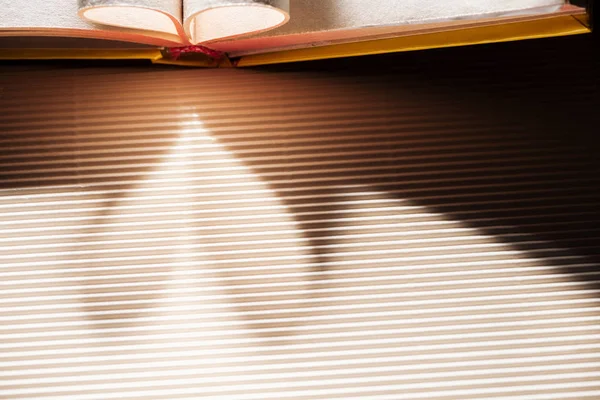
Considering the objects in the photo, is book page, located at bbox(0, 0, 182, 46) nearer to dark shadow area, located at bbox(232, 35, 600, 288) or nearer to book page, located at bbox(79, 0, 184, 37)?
book page, located at bbox(79, 0, 184, 37)

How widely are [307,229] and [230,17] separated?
1.03ft

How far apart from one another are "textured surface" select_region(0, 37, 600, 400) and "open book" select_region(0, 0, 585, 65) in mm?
135

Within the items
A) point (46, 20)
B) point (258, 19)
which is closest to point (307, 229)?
point (258, 19)

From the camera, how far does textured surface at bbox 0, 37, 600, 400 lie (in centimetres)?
78

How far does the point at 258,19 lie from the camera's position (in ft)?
2.30

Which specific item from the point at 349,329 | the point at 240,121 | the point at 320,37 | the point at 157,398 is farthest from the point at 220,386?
the point at 320,37

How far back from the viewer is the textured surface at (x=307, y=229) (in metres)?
0.78

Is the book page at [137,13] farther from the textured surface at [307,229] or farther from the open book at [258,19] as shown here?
the textured surface at [307,229]

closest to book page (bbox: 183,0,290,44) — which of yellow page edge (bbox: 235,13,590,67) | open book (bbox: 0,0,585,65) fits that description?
open book (bbox: 0,0,585,65)

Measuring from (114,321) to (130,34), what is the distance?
0.39 metres

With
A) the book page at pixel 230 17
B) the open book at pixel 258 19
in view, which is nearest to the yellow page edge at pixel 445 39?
the open book at pixel 258 19

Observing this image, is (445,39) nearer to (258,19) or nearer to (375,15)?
(375,15)

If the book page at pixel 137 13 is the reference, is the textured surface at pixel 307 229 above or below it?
below

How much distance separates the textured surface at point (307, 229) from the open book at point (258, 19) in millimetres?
135
